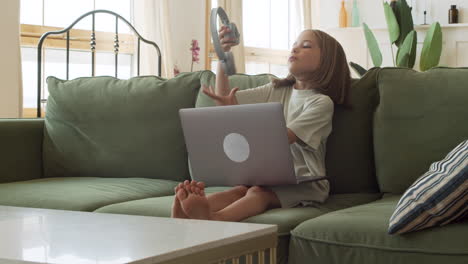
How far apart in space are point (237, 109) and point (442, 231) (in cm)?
75

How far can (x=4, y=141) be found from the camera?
2.93m

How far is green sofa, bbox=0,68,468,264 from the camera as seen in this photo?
6.05 feet

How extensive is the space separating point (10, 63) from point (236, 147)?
2.21 metres

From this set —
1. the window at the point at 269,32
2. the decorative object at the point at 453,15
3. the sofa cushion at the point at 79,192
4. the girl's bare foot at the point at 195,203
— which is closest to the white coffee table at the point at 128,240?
the girl's bare foot at the point at 195,203

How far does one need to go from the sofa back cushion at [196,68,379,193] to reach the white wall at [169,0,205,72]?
9.79 feet

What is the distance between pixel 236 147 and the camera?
2.24 metres

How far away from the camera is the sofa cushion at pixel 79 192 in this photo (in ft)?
7.82

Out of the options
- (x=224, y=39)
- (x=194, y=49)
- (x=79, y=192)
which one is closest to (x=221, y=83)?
(x=224, y=39)

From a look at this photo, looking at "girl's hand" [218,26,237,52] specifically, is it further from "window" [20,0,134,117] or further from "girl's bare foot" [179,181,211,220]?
"window" [20,0,134,117]

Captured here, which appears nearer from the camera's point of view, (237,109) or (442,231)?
(442,231)

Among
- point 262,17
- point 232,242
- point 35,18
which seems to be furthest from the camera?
point 262,17

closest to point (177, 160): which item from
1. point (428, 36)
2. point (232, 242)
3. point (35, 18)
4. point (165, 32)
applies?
point (232, 242)

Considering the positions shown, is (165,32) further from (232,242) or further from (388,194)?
(232,242)

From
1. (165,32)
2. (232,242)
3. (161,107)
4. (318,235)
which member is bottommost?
(318,235)
